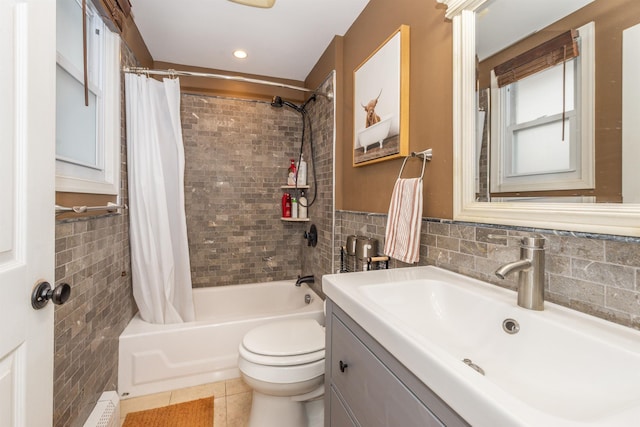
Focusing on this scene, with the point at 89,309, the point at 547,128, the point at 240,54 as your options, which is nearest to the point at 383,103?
the point at 547,128

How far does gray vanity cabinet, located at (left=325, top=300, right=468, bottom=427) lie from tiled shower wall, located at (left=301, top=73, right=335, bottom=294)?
1186mm

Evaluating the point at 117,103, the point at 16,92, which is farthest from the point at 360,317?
the point at 117,103

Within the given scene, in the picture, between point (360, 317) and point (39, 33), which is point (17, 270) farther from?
point (360, 317)

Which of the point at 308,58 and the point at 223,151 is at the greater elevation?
the point at 308,58

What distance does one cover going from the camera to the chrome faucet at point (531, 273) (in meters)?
0.75

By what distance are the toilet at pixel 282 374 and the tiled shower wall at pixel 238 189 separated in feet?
4.27

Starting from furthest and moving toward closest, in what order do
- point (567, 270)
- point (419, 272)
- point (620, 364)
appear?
point (419, 272) → point (567, 270) → point (620, 364)

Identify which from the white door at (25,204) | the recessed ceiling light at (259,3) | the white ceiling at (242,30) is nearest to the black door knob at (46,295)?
the white door at (25,204)

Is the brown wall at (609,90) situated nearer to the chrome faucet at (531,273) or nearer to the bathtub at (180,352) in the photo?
the chrome faucet at (531,273)

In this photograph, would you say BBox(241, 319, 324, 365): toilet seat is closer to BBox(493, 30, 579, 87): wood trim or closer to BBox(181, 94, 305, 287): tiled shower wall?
BBox(181, 94, 305, 287): tiled shower wall

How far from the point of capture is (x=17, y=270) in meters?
0.65

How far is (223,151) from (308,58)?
1.15m

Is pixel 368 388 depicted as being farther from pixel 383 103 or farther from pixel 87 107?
pixel 87 107

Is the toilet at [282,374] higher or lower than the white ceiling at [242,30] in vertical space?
lower
